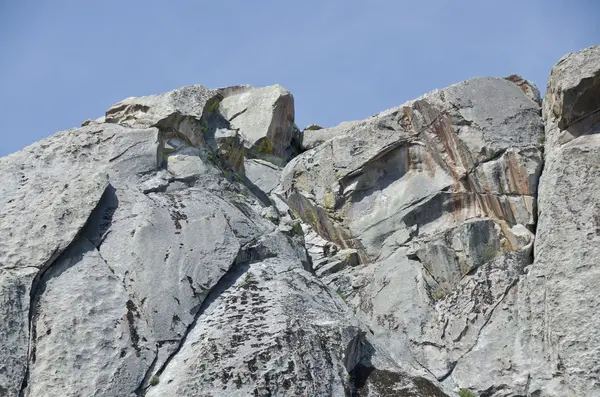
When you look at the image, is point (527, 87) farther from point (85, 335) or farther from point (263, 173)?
point (85, 335)

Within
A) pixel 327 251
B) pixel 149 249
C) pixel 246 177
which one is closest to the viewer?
pixel 149 249

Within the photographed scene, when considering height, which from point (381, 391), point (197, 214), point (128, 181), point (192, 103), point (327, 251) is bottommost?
point (381, 391)

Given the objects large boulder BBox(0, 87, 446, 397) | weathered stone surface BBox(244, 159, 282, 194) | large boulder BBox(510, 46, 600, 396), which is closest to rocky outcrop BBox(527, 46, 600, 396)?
large boulder BBox(510, 46, 600, 396)

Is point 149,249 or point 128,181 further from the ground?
point 128,181

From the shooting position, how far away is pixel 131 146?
26750 mm

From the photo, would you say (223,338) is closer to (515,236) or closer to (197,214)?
(197,214)

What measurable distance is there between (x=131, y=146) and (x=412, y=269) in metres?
10.1

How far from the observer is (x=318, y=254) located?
2888cm

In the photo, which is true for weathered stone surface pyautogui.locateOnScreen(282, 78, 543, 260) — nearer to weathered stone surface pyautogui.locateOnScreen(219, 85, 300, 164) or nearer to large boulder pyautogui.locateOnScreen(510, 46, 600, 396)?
large boulder pyautogui.locateOnScreen(510, 46, 600, 396)

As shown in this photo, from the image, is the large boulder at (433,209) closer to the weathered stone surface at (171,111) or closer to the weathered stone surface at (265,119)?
the weathered stone surface at (265,119)

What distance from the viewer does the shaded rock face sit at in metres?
20.9

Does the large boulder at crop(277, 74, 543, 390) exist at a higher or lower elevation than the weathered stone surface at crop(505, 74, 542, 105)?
lower

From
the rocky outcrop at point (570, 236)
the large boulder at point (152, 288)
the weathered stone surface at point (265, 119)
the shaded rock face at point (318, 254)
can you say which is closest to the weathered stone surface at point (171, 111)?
the shaded rock face at point (318, 254)

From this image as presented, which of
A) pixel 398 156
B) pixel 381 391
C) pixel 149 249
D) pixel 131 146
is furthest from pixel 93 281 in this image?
pixel 398 156
